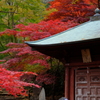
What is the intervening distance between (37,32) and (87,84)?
3.03 m

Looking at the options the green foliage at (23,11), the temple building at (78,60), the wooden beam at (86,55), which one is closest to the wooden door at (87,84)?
the temple building at (78,60)

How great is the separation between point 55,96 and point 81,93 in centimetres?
428

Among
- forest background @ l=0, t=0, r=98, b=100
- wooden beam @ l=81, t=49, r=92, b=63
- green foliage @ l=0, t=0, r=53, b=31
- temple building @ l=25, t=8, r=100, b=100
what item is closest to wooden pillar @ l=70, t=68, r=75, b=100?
temple building @ l=25, t=8, r=100, b=100

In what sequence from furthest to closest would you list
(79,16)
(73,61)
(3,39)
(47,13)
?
A: (3,39) < (79,16) < (47,13) < (73,61)

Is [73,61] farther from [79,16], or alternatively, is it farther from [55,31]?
[79,16]

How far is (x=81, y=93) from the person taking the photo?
5.89 meters

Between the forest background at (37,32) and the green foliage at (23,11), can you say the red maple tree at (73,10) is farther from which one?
the green foliage at (23,11)

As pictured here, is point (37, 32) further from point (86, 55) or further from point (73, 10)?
point (73, 10)

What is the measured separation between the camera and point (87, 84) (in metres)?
5.82

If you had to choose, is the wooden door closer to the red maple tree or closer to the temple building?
the temple building

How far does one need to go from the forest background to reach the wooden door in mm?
1706

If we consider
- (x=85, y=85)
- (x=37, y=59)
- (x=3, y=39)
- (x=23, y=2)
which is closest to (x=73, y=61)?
(x=85, y=85)

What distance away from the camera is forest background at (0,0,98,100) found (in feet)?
25.1

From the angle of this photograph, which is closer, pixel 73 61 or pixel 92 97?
pixel 92 97
